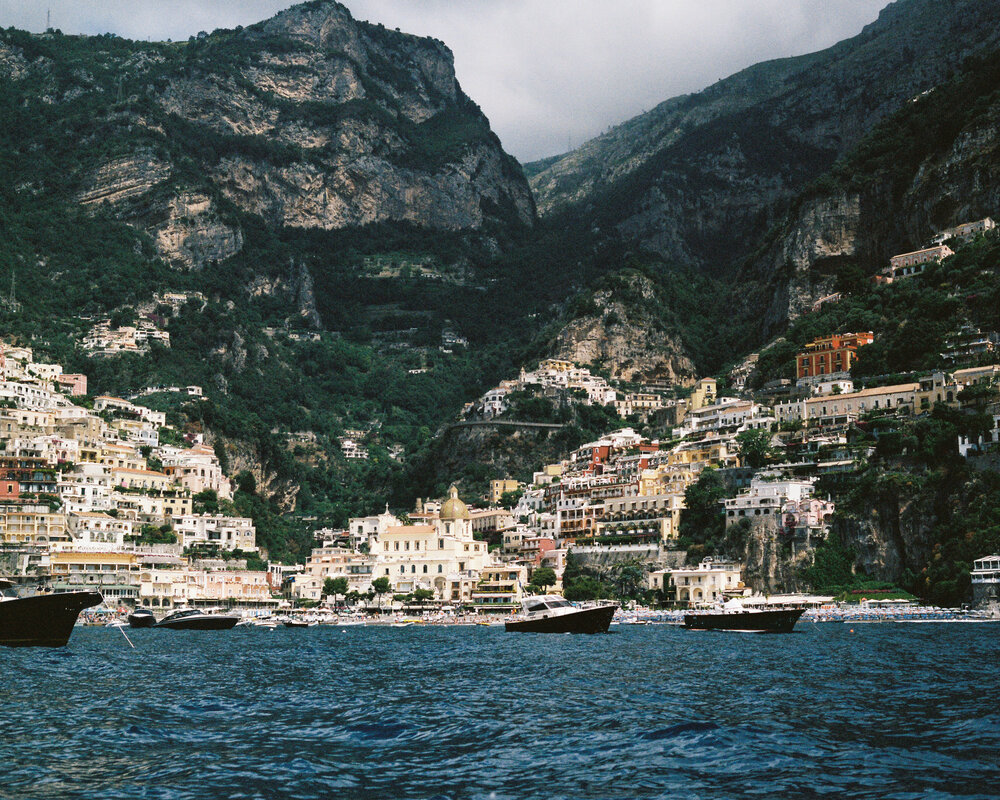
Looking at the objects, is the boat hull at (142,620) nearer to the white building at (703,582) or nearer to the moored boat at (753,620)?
the white building at (703,582)

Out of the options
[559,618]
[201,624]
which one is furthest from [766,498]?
[201,624]

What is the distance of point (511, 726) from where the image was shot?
3244 cm

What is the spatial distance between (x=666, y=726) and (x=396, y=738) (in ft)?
23.2

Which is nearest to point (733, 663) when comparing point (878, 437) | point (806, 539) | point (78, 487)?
point (806, 539)

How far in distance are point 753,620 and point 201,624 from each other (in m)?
49.4

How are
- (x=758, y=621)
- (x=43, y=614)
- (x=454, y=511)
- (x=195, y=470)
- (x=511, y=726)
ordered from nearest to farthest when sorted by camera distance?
(x=511, y=726) → (x=43, y=614) → (x=758, y=621) → (x=454, y=511) → (x=195, y=470)

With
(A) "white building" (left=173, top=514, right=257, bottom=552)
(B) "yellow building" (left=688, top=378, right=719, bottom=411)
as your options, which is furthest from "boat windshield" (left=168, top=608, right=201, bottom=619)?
(B) "yellow building" (left=688, top=378, right=719, bottom=411)

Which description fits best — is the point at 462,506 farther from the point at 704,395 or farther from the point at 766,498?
the point at 766,498

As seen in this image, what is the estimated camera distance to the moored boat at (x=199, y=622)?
106 meters

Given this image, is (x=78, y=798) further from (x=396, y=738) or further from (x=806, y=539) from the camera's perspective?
A: (x=806, y=539)

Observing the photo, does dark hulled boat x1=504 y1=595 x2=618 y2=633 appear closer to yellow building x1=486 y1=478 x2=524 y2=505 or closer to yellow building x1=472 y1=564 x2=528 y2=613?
yellow building x1=472 y1=564 x2=528 y2=613

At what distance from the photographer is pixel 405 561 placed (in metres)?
144

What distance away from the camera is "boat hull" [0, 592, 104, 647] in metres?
56.2

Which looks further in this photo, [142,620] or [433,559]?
[433,559]
